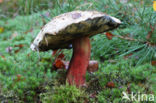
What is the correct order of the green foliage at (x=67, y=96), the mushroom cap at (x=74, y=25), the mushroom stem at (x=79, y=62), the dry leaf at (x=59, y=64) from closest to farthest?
the mushroom cap at (x=74, y=25) → the green foliage at (x=67, y=96) → the mushroom stem at (x=79, y=62) → the dry leaf at (x=59, y=64)

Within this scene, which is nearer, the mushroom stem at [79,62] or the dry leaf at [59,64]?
the mushroom stem at [79,62]

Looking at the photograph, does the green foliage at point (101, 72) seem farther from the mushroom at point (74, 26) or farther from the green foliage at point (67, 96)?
the mushroom at point (74, 26)

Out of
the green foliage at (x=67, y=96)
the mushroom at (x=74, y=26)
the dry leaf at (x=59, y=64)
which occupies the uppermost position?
the mushroom at (x=74, y=26)

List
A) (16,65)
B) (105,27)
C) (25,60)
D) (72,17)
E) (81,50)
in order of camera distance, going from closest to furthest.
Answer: (72,17) → (105,27) → (81,50) → (16,65) → (25,60)

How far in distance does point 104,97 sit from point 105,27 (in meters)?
0.54

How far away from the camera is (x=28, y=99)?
1.53m

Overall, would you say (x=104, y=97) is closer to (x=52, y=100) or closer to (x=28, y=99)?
(x=52, y=100)

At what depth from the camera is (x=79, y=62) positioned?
1448 mm

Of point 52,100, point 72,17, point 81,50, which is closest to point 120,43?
point 81,50

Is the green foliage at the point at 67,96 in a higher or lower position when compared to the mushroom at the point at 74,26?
lower

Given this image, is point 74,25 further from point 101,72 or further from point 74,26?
point 101,72

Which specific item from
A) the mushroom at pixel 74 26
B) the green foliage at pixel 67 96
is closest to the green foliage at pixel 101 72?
the green foliage at pixel 67 96

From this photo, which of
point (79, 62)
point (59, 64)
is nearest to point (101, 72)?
point (79, 62)

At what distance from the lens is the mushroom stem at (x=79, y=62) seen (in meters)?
1.42
